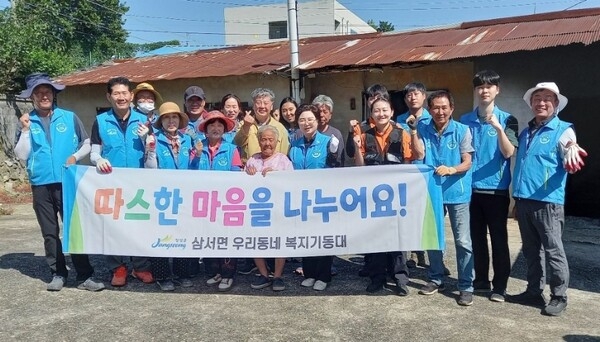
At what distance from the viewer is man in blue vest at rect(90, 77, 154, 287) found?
13.6ft

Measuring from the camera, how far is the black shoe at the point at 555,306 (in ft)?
11.8

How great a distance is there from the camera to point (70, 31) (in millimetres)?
29766

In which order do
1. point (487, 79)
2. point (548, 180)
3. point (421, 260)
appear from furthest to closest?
1. point (421, 260)
2. point (487, 79)
3. point (548, 180)

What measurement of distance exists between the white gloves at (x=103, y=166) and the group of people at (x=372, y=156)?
0.01m

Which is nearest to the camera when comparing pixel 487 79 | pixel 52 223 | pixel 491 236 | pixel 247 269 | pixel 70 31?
pixel 487 79

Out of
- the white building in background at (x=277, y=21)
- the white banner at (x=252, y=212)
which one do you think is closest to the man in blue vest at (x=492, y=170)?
the white banner at (x=252, y=212)

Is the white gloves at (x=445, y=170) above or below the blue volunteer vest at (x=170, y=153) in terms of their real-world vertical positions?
below

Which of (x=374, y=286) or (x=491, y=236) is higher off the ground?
(x=491, y=236)

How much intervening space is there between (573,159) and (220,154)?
2.73 meters

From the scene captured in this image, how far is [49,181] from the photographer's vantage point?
166 inches

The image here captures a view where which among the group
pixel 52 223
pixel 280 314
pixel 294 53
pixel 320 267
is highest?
pixel 294 53

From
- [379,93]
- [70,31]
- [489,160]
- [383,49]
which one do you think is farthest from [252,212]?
[70,31]

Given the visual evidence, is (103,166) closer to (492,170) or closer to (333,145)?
(333,145)

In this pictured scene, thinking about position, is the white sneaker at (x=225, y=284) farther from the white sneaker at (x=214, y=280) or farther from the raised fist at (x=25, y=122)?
the raised fist at (x=25, y=122)
